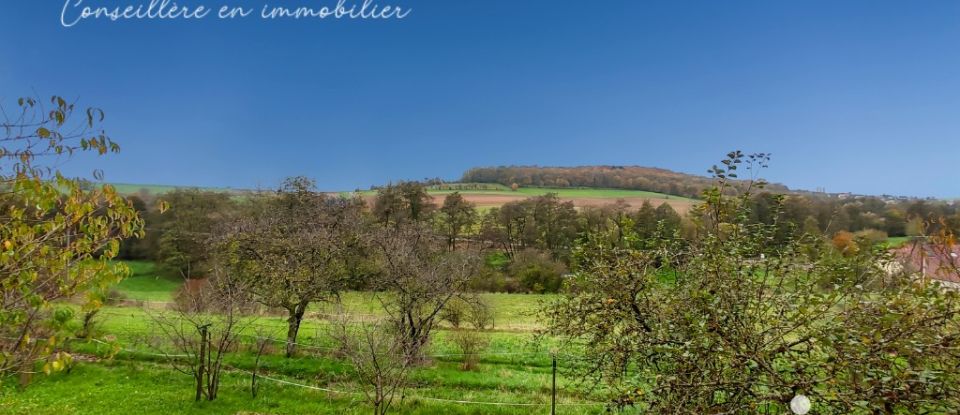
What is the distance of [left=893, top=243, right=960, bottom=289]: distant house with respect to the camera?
4238mm

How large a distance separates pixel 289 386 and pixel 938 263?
1370cm

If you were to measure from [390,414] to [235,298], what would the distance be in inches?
215

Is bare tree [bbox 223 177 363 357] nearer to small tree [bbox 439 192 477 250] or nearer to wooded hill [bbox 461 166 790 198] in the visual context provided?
small tree [bbox 439 192 477 250]

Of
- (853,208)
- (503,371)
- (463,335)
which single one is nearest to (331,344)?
(463,335)

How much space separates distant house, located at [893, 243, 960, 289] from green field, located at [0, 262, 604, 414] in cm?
519

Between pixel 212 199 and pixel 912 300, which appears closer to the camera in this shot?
pixel 912 300

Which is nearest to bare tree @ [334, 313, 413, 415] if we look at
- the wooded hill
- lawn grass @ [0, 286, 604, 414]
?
lawn grass @ [0, 286, 604, 414]

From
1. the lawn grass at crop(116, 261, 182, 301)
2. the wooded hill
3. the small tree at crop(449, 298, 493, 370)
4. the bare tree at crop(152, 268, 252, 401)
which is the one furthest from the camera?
the wooded hill

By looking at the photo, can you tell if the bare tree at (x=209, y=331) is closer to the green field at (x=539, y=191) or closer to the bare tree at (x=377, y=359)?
the bare tree at (x=377, y=359)

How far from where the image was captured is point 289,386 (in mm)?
13055

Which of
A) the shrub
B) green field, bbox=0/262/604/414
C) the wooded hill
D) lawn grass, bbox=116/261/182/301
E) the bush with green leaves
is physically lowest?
lawn grass, bbox=116/261/182/301

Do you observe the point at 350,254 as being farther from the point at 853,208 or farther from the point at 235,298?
the point at 853,208

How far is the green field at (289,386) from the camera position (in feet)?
37.2

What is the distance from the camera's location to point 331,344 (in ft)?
55.8
